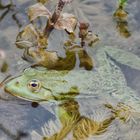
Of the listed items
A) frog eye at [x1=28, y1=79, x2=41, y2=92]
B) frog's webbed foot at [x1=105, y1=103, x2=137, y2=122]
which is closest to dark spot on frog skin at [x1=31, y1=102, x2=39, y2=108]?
frog eye at [x1=28, y1=79, x2=41, y2=92]

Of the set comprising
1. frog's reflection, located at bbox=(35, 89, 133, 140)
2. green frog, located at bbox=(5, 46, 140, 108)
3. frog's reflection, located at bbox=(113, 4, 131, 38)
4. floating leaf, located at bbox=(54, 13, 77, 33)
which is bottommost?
frog's reflection, located at bbox=(35, 89, 133, 140)

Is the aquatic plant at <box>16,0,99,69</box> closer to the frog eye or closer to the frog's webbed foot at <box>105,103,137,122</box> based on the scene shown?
the frog eye

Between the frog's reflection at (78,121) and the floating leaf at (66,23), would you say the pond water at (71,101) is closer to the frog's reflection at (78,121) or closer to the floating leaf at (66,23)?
the frog's reflection at (78,121)

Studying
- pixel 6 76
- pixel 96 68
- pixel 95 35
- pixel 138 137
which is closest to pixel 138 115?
A: pixel 138 137

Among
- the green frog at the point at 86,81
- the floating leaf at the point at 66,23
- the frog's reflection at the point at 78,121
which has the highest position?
the floating leaf at the point at 66,23

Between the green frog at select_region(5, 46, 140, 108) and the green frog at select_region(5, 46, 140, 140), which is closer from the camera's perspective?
the green frog at select_region(5, 46, 140, 140)

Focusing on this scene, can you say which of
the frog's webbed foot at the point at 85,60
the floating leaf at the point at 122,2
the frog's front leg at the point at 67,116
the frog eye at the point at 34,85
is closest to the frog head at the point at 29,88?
the frog eye at the point at 34,85
